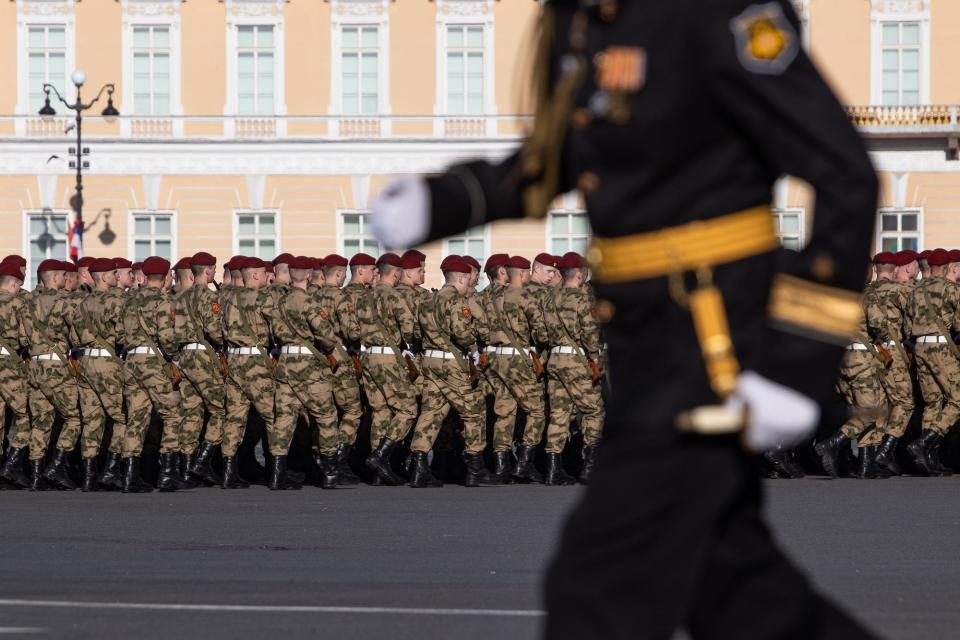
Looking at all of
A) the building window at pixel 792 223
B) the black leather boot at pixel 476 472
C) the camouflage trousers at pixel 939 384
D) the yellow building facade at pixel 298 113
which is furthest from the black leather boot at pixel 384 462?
the building window at pixel 792 223

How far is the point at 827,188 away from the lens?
3.76 meters

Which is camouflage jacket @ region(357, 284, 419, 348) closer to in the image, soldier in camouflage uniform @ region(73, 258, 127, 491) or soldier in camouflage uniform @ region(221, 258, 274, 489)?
soldier in camouflage uniform @ region(221, 258, 274, 489)

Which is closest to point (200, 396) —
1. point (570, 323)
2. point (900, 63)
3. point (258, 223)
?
point (570, 323)

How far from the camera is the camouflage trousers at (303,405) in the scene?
1612 cm

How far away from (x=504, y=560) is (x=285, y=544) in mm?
1537

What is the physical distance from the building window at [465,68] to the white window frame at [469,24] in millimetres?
74

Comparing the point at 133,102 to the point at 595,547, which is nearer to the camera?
the point at 595,547

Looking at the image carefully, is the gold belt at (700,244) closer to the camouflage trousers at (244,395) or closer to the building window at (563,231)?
the camouflage trousers at (244,395)

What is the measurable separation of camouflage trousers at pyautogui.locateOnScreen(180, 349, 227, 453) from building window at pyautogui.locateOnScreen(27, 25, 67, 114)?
30094 millimetres

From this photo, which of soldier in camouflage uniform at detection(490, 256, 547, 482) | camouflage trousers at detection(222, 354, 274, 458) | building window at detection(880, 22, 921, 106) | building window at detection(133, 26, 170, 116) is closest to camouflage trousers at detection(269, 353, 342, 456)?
camouflage trousers at detection(222, 354, 274, 458)

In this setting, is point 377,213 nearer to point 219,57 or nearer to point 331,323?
point 331,323

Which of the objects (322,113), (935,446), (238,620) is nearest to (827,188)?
A: (238,620)

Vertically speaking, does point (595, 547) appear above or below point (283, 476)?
above

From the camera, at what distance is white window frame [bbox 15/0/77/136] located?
4553 cm
